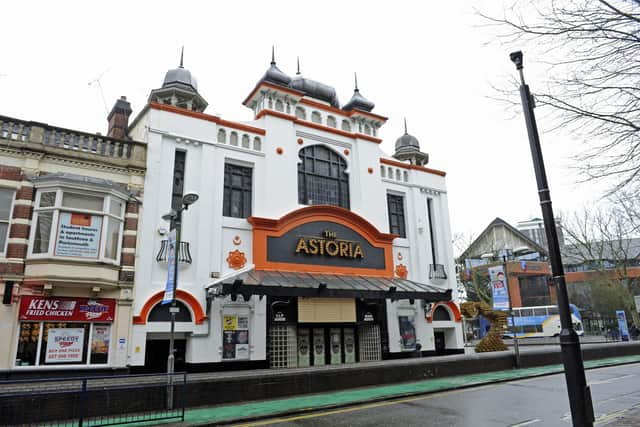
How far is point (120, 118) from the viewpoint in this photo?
21219 mm

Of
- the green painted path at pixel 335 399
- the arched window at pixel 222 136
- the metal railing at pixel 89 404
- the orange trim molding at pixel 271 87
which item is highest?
the orange trim molding at pixel 271 87

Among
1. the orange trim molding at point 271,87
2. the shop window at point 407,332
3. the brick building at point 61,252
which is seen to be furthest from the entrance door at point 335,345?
the orange trim molding at point 271,87

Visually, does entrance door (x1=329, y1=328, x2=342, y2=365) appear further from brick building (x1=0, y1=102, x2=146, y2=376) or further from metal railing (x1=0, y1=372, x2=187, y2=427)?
metal railing (x1=0, y1=372, x2=187, y2=427)

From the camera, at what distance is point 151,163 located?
690 inches

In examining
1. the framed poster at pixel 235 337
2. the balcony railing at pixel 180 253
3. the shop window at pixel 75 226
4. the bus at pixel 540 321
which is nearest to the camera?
the shop window at pixel 75 226

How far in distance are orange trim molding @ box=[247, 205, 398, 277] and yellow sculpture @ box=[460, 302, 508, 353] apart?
6230mm

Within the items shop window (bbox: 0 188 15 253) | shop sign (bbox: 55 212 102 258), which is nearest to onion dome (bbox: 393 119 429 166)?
shop sign (bbox: 55 212 102 258)

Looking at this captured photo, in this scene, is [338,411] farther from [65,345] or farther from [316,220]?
[316,220]

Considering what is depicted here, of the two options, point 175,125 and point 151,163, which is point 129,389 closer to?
point 151,163

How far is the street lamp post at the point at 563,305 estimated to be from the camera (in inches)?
227

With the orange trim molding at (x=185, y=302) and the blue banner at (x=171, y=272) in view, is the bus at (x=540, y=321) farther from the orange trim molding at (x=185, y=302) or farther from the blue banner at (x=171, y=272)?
the blue banner at (x=171, y=272)

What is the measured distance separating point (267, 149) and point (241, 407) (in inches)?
502

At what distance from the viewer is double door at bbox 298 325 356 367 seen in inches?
766

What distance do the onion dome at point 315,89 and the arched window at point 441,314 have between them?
44.2 ft
